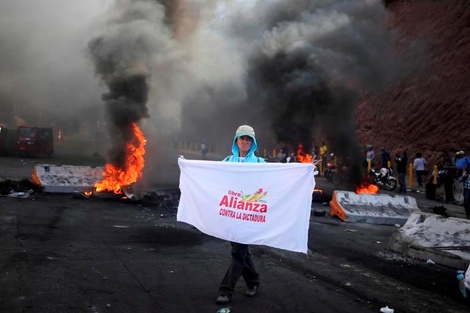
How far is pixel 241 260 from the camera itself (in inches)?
164

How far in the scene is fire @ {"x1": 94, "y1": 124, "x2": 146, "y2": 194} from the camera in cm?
1245

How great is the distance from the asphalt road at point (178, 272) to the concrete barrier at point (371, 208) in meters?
1.19

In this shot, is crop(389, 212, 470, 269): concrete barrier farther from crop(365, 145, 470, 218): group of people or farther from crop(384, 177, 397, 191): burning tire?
crop(384, 177, 397, 191): burning tire

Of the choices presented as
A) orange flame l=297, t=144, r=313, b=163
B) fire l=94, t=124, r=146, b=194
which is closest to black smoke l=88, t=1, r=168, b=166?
fire l=94, t=124, r=146, b=194

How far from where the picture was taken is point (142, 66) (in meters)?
14.5

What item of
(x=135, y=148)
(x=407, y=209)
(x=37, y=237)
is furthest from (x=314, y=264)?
(x=135, y=148)

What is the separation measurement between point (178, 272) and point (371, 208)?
20.0 ft

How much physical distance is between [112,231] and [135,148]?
19.5 ft

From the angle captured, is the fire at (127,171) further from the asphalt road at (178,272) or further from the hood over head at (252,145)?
the hood over head at (252,145)

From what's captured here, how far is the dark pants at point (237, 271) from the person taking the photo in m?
4.10

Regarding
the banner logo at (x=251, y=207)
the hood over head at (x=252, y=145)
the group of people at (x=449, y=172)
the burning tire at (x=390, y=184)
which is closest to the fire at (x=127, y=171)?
the hood over head at (x=252, y=145)

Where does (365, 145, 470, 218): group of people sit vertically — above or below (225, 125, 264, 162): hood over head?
below

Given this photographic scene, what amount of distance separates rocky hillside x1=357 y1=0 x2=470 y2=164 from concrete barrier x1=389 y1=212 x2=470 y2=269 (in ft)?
40.3

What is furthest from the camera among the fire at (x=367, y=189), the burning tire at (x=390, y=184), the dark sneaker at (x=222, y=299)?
the burning tire at (x=390, y=184)
